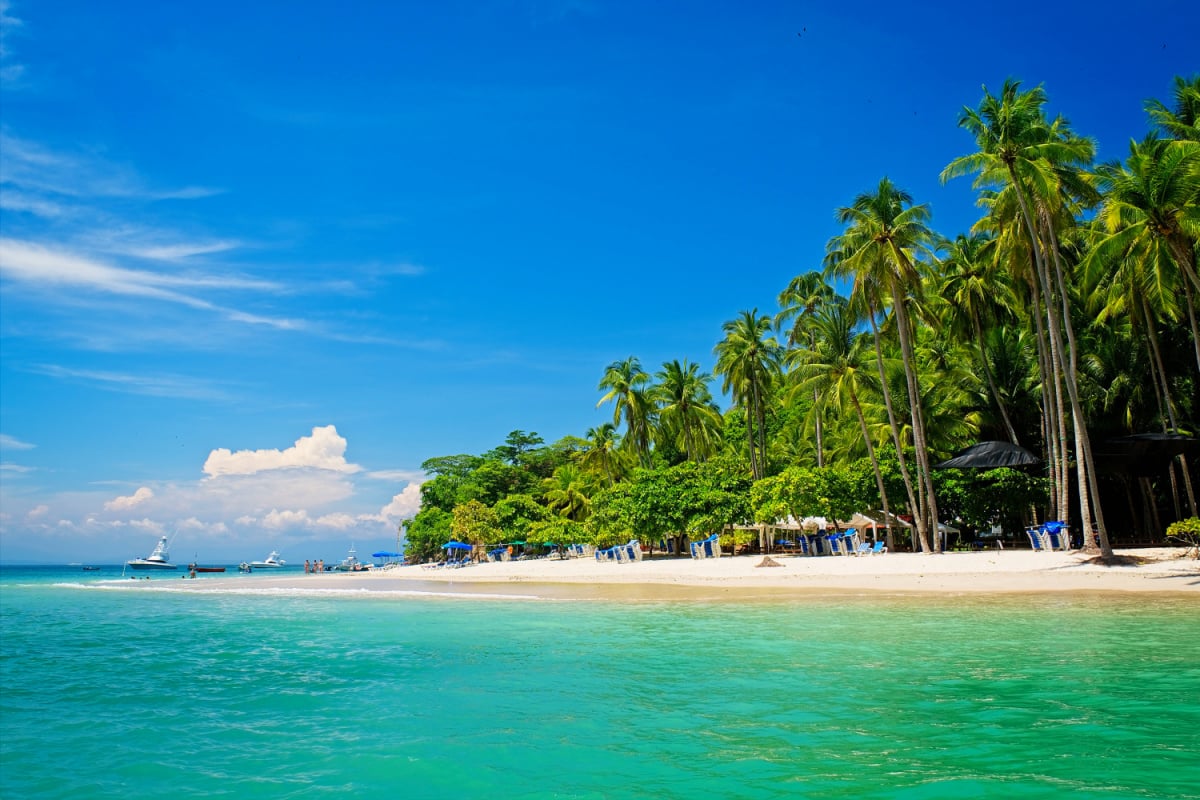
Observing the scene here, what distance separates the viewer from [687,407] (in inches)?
1756

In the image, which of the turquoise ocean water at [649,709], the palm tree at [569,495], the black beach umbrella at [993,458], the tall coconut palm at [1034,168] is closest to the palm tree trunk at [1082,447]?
the tall coconut palm at [1034,168]

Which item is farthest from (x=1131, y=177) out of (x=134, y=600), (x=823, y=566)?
(x=134, y=600)

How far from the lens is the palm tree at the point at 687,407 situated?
44.1 m

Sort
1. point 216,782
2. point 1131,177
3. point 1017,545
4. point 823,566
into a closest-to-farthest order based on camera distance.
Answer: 1. point 216,782
2. point 1131,177
3. point 823,566
4. point 1017,545

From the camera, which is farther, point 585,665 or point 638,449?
point 638,449

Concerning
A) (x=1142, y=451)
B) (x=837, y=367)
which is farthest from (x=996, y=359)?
(x=1142, y=451)

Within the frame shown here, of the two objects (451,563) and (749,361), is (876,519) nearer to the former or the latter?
(749,361)

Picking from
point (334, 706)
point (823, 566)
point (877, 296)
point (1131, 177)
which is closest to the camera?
point (334, 706)

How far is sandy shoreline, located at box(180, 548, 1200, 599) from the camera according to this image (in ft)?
60.7

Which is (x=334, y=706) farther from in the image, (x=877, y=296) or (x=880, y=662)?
(x=877, y=296)

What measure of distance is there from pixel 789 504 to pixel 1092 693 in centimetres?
2125

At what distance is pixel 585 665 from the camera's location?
11.1 m

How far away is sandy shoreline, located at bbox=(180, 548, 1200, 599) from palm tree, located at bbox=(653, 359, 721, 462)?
14608 mm

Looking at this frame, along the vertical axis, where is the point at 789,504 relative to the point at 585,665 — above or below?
above
